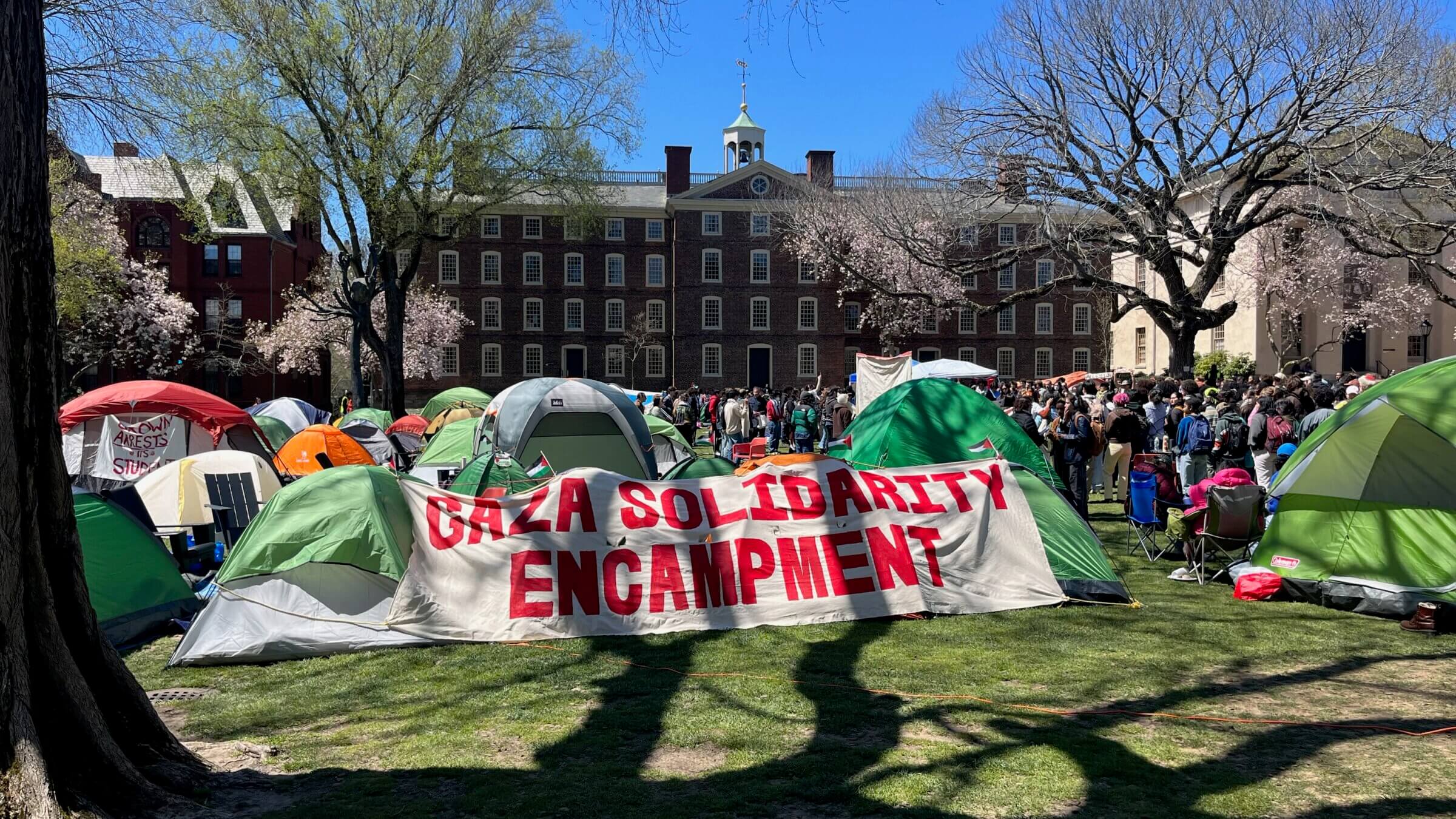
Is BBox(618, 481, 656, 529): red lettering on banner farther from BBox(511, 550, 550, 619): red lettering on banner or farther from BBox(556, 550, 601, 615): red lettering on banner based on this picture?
BBox(511, 550, 550, 619): red lettering on banner

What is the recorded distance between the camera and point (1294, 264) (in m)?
45.0

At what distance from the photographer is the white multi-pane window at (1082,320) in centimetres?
6206

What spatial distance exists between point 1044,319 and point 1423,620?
56950 mm

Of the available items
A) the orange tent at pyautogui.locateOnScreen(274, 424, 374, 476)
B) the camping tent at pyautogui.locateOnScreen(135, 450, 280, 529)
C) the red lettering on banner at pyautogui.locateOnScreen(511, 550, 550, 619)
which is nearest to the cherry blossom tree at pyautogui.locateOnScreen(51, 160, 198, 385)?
the orange tent at pyautogui.locateOnScreen(274, 424, 374, 476)

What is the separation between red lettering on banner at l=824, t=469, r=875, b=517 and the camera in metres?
8.43

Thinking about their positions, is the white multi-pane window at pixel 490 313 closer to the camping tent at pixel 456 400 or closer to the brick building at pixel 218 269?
the brick building at pixel 218 269

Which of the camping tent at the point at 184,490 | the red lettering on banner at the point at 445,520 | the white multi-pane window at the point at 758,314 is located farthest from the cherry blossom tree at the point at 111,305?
the white multi-pane window at the point at 758,314

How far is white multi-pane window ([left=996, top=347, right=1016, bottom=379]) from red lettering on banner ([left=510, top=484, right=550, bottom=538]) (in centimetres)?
5688

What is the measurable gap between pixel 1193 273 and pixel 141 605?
45.4m

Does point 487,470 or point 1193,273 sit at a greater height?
point 1193,273

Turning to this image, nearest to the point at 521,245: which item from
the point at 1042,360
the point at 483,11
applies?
the point at 1042,360

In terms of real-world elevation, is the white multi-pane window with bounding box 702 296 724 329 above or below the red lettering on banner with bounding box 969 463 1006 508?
above

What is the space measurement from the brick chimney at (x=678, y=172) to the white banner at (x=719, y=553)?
53774 mm

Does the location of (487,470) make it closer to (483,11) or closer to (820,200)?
(483,11)
